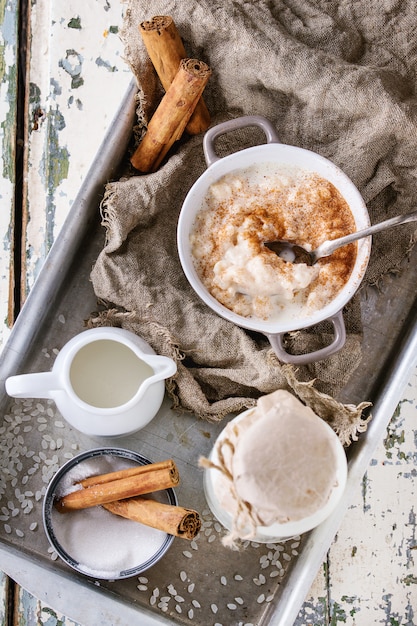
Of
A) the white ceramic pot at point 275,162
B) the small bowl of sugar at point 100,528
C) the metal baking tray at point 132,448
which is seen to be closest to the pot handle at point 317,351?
the white ceramic pot at point 275,162

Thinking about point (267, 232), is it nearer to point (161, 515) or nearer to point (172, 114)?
point (172, 114)

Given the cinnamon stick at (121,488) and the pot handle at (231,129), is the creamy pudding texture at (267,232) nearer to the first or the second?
Result: the pot handle at (231,129)

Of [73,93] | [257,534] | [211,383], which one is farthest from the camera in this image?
[73,93]

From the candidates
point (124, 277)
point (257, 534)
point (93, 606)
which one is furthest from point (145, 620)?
point (124, 277)

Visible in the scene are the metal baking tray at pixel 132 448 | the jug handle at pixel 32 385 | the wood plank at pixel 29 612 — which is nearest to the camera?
the jug handle at pixel 32 385

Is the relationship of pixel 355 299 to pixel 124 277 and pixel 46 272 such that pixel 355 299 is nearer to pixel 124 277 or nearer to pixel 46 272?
pixel 124 277
